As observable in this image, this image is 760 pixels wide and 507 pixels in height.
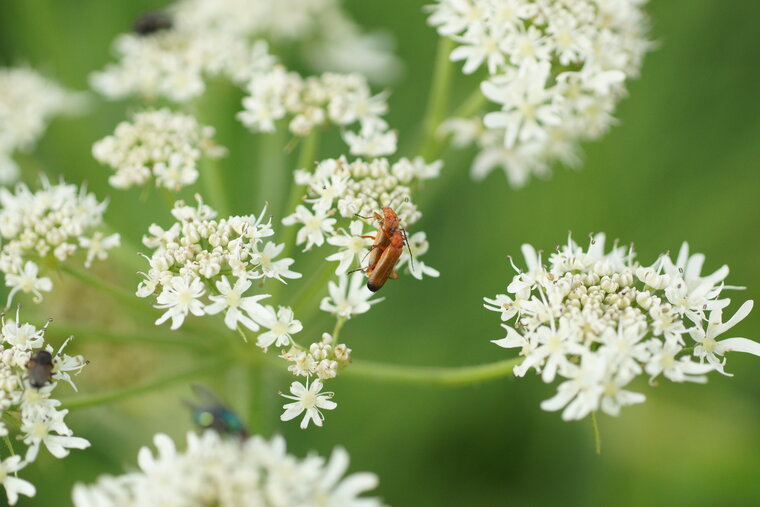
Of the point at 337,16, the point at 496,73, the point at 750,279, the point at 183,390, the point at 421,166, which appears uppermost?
the point at 337,16

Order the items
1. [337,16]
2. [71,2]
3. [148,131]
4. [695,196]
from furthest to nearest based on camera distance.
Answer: [71,2]
[337,16]
[695,196]
[148,131]

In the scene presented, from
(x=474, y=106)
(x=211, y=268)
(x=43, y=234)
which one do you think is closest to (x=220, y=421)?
(x=211, y=268)

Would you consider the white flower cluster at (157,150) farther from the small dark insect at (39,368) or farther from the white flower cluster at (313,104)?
the small dark insect at (39,368)

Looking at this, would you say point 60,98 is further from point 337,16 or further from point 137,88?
point 337,16

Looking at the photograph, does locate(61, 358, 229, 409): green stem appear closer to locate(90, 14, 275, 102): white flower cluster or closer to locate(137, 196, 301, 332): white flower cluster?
locate(137, 196, 301, 332): white flower cluster

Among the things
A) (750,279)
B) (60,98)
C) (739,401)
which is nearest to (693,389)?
(739,401)

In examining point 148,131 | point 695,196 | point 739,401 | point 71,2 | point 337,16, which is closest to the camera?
point 148,131

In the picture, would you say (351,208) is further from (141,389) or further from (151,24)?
(151,24)

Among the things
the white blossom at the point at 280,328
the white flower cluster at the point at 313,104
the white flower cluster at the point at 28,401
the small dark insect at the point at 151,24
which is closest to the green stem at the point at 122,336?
the white flower cluster at the point at 28,401
